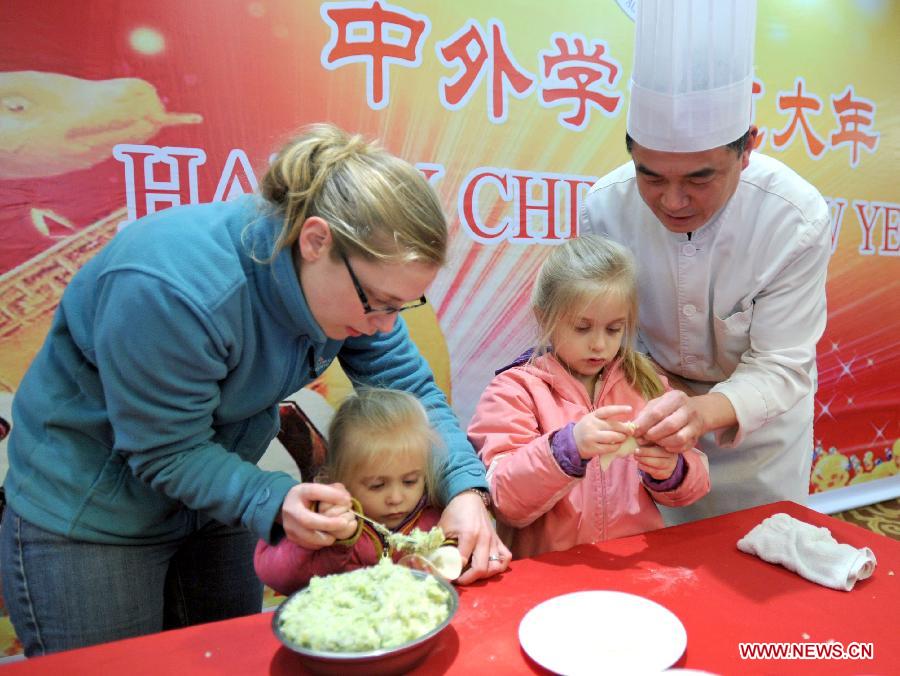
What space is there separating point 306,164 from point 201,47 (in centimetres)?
125

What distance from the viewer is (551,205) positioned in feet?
9.30

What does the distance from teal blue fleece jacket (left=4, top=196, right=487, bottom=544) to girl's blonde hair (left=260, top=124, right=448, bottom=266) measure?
2.4 inches

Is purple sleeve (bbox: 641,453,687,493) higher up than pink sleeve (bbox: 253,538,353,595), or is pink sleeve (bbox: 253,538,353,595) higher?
purple sleeve (bbox: 641,453,687,493)

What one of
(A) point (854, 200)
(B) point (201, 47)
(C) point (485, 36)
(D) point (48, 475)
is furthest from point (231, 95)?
(A) point (854, 200)

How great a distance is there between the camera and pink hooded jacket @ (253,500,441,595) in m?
1.33

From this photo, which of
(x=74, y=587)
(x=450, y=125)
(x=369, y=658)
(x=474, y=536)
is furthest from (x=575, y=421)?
(x=450, y=125)

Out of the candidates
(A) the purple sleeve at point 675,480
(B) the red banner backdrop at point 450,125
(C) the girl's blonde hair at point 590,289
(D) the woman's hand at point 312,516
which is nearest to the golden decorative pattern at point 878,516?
(B) the red banner backdrop at point 450,125

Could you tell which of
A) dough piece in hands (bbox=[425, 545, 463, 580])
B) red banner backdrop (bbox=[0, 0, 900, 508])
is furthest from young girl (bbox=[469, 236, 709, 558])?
red banner backdrop (bbox=[0, 0, 900, 508])

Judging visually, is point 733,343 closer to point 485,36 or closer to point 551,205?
point 551,205

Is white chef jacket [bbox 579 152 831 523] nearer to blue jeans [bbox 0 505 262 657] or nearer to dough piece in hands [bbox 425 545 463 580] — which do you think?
dough piece in hands [bbox 425 545 463 580]

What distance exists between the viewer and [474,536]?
136 cm

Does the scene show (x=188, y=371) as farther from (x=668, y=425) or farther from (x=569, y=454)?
(x=668, y=425)
